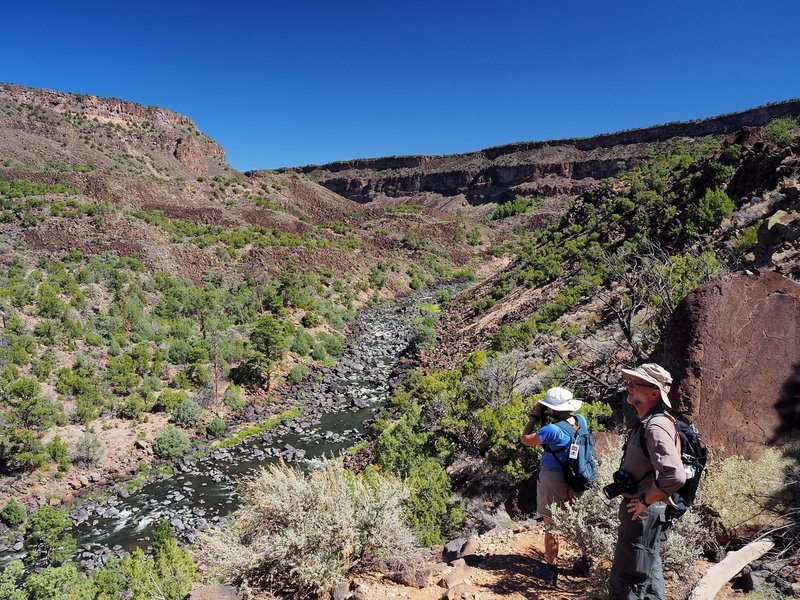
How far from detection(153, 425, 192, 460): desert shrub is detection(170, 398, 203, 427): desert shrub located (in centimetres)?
84

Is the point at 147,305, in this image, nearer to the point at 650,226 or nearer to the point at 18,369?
the point at 18,369

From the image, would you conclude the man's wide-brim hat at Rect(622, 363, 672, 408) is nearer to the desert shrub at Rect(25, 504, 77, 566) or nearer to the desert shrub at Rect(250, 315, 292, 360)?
the desert shrub at Rect(25, 504, 77, 566)

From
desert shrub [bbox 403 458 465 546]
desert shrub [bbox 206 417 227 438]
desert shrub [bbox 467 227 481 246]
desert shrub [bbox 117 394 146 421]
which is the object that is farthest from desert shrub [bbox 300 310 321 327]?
desert shrub [bbox 467 227 481 246]

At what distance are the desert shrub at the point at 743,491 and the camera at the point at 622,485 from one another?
6.09ft

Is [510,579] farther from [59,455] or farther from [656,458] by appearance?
[59,455]

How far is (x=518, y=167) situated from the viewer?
108062mm

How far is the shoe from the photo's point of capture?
440cm

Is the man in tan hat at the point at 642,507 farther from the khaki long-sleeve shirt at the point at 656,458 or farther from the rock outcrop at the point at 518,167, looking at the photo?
the rock outcrop at the point at 518,167

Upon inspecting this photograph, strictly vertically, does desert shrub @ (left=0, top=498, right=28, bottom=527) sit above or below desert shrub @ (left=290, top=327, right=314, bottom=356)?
below

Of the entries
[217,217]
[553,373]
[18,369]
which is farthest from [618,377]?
[217,217]

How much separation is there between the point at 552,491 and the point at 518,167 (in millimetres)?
111440

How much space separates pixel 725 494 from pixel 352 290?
1266 inches

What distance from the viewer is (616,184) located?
30.8 m

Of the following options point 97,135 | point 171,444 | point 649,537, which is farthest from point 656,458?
point 97,135
